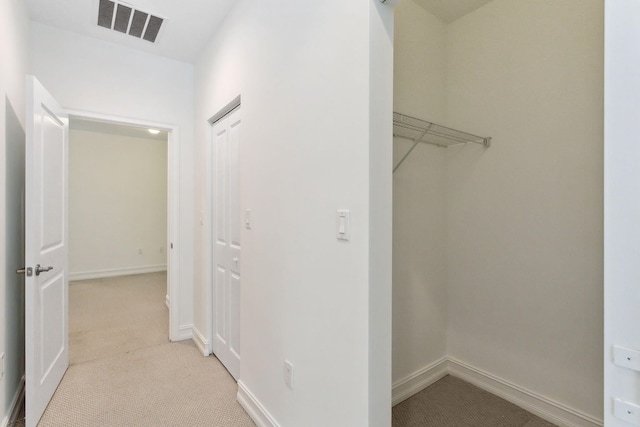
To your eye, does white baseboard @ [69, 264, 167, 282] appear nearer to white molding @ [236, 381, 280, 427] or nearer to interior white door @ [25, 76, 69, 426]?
interior white door @ [25, 76, 69, 426]

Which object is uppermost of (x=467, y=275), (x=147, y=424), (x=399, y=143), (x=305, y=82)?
(x=305, y=82)

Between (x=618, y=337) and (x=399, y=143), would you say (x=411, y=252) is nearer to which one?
(x=399, y=143)

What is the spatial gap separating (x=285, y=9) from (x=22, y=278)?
251 centimetres

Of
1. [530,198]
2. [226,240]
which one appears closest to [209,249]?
[226,240]

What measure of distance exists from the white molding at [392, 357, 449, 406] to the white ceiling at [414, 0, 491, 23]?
2.64 m

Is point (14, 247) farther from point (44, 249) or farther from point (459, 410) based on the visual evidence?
point (459, 410)

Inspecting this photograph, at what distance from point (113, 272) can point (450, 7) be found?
6.54 metres

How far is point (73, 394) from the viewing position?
2.15m

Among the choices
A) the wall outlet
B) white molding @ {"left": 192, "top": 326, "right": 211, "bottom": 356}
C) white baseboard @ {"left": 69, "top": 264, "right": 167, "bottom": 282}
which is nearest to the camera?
the wall outlet

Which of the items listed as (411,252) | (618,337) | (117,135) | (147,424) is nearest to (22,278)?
(147,424)

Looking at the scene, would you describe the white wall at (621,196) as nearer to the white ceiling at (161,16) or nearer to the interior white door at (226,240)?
the interior white door at (226,240)

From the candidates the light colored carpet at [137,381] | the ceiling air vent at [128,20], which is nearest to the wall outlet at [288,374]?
the light colored carpet at [137,381]

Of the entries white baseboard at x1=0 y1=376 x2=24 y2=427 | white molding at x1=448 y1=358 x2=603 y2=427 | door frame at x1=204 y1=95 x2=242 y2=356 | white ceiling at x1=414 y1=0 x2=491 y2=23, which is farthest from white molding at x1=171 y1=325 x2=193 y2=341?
white ceiling at x1=414 y1=0 x2=491 y2=23

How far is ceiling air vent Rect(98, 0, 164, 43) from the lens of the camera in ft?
7.47
